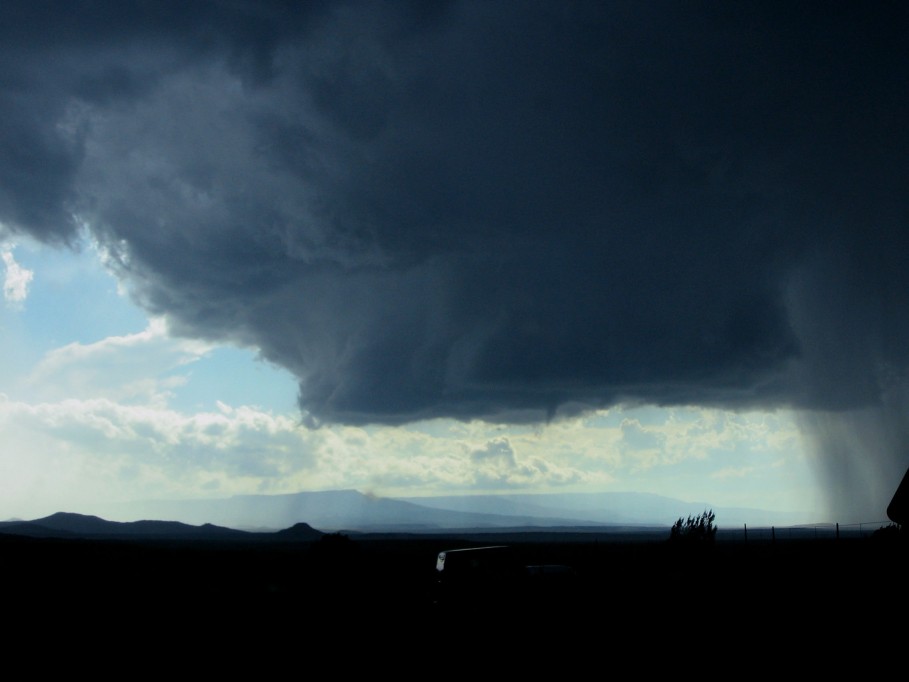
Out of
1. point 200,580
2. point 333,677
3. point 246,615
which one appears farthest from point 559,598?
point 200,580

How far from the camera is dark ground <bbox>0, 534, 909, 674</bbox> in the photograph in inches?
694

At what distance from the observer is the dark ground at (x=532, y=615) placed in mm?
17625

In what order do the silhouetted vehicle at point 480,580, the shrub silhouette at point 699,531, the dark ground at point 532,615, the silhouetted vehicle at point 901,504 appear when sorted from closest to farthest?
the silhouetted vehicle at point 901,504, the dark ground at point 532,615, the silhouetted vehicle at point 480,580, the shrub silhouette at point 699,531

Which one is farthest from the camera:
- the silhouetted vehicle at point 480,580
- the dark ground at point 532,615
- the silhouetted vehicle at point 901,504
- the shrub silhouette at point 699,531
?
the shrub silhouette at point 699,531

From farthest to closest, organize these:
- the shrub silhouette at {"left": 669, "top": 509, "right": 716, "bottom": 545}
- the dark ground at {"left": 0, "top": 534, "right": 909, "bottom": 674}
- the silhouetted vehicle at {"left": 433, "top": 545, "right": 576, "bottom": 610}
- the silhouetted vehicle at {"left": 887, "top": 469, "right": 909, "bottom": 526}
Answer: the shrub silhouette at {"left": 669, "top": 509, "right": 716, "bottom": 545}
the silhouetted vehicle at {"left": 433, "top": 545, "right": 576, "bottom": 610}
the dark ground at {"left": 0, "top": 534, "right": 909, "bottom": 674}
the silhouetted vehicle at {"left": 887, "top": 469, "right": 909, "bottom": 526}

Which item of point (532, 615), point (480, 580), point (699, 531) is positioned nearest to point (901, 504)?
point (532, 615)

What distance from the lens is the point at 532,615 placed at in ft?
80.8

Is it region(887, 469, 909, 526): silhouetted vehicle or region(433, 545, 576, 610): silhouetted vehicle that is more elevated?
region(887, 469, 909, 526): silhouetted vehicle

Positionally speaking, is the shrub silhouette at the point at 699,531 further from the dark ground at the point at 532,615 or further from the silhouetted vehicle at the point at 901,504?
the silhouetted vehicle at the point at 901,504

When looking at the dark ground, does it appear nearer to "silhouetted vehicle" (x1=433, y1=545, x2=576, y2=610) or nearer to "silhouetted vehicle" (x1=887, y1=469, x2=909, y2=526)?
"silhouetted vehicle" (x1=433, y1=545, x2=576, y2=610)

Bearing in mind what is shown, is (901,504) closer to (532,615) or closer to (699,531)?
(532,615)

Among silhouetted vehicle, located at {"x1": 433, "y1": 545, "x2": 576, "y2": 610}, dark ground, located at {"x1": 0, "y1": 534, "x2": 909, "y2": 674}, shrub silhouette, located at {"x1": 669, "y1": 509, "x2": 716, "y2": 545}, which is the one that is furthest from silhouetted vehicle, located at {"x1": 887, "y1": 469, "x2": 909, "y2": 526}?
shrub silhouette, located at {"x1": 669, "y1": 509, "x2": 716, "y2": 545}

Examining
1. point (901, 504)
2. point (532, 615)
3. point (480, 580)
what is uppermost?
point (901, 504)

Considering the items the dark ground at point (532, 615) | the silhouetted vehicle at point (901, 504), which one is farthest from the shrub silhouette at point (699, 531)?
the silhouetted vehicle at point (901, 504)
